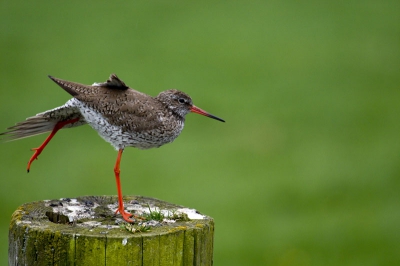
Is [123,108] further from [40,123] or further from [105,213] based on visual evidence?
[105,213]

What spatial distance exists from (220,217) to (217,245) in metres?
0.73

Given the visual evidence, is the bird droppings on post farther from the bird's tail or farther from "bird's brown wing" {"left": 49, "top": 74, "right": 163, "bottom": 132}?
the bird's tail

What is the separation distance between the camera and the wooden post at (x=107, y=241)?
3984 millimetres

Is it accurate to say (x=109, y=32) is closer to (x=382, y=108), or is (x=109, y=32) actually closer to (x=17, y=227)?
(x=382, y=108)

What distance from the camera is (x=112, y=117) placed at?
544cm

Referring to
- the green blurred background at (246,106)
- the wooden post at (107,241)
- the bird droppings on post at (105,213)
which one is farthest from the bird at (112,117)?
the green blurred background at (246,106)

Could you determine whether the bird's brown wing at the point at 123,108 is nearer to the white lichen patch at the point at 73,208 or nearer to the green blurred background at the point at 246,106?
the white lichen patch at the point at 73,208

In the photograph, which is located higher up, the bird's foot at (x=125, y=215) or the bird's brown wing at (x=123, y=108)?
the bird's brown wing at (x=123, y=108)

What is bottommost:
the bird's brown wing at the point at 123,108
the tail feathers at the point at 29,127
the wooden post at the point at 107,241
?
the wooden post at the point at 107,241

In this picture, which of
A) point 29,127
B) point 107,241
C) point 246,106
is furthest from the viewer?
point 246,106

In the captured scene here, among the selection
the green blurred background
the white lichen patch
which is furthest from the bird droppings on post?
the green blurred background

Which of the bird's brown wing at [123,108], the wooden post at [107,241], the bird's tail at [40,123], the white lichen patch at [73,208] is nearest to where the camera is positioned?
the wooden post at [107,241]

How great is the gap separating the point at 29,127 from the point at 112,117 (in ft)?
2.70

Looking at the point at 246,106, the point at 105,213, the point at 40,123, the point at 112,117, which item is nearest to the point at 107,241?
the point at 105,213
